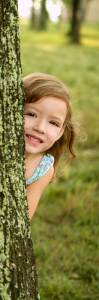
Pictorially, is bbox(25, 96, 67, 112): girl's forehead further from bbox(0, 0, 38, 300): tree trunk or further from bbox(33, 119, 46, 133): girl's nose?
bbox(0, 0, 38, 300): tree trunk

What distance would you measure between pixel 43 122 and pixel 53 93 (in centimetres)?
18

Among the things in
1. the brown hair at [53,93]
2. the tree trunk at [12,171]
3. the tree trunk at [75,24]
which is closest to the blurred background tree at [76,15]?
the tree trunk at [75,24]

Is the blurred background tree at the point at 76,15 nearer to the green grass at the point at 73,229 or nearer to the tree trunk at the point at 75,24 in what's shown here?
the tree trunk at the point at 75,24

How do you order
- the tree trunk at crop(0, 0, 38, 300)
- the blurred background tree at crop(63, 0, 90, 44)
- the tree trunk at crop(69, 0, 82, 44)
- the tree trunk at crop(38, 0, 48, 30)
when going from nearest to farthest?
the tree trunk at crop(0, 0, 38, 300) < the blurred background tree at crop(63, 0, 90, 44) < the tree trunk at crop(69, 0, 82, 44) < the tree trunk at crop(38, 0, 48, 30)

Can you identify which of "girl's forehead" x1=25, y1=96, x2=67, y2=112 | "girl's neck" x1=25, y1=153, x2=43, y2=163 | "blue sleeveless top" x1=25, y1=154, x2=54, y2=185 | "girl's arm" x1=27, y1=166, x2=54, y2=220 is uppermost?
"girl's forehead" x1=25, y1=96, x2=67, y2=112

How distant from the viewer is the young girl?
3.24 metres

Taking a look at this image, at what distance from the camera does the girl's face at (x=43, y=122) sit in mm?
3225

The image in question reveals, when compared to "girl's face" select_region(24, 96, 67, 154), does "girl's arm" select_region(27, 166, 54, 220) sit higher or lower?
lower

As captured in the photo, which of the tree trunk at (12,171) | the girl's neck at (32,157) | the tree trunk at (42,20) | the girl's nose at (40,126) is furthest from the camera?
the tree trunk at (42,20)

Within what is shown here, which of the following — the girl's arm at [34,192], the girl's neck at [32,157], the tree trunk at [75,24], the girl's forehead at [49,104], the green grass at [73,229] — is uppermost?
the tree trunk at [75,24]

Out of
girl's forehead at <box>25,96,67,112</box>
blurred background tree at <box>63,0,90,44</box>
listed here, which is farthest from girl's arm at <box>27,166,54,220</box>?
blurred background tree at <box>63,0,90,44</box>

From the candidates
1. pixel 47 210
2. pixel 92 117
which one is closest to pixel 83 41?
pixel 92 117

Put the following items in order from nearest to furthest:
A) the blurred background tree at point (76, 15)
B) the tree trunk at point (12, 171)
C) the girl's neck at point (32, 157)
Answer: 1. the tree trunk at point (12, 171)
2. the girl's neck at point (32, 157)
3. the blurred background tree at point (76, 15)

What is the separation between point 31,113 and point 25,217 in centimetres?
60
